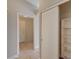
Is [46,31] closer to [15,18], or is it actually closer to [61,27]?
[61,27]

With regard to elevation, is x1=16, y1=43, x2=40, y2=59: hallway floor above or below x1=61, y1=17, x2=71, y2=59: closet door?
below

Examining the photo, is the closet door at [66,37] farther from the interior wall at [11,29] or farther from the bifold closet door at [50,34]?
the interior wall at [11,29]

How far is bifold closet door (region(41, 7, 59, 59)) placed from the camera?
3566 mm

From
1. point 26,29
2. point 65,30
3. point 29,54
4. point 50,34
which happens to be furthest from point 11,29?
point 26,29

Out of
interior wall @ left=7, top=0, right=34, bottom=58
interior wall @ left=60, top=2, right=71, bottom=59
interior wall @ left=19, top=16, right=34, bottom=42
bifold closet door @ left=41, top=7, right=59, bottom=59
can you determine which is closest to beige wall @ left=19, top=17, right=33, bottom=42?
interior wall @ left=19, top=16, right=34, bottom=42

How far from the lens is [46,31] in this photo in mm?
4191

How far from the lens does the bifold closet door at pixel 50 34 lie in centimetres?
357

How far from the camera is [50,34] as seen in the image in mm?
3912

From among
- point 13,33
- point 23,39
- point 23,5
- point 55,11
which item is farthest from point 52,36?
point 23,39

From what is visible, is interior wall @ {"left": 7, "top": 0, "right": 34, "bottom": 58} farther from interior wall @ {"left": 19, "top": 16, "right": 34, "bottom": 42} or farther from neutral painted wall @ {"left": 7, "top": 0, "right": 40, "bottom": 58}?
interior wall @ {"left": 19, "top": 16, "right": 34, "bottom": 42}

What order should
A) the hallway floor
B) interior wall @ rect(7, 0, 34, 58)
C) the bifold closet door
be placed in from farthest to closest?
the hallway floor → interior wall @ rect(7, 0, 34, 58) → the bifold closet door

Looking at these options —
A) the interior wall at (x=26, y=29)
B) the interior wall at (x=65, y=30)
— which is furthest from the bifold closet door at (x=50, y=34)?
the interior wall at (x=26, y=29)

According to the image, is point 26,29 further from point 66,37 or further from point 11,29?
point 66,37
